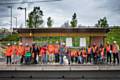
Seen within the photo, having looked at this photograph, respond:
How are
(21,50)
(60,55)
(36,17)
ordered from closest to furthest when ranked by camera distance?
(60,55) < (21,50) < (36,17)

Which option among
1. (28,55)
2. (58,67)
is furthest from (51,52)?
(58,67)

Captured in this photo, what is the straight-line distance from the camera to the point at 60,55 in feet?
88.7

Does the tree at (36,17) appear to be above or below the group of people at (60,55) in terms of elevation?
above

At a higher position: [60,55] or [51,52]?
[51,52]

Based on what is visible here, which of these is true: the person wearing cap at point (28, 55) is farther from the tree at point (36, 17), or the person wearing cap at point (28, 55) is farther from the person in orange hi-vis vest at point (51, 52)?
the tree at point (36, 17)

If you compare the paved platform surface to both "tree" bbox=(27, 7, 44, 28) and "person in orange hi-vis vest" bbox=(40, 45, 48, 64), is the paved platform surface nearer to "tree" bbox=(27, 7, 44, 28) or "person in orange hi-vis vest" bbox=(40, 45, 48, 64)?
"person in orange hi-vis vest" bbox=(40, 45, 48, 64)

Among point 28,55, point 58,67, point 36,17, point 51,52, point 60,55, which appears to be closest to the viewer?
point 58,67

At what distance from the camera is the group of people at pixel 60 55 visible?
27.0 metres

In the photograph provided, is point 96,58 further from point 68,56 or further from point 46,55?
point 46,55

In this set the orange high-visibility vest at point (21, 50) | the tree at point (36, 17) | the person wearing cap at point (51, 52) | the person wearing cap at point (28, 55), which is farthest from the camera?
the tree at point (36, 17)

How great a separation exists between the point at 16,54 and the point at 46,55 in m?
2.61

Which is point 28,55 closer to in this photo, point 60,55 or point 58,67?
point 60,55

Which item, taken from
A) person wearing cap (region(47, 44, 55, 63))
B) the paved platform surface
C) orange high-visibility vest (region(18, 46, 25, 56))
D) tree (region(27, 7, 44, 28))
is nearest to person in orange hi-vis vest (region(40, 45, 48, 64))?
person wearing cap (region(47, 44, 55, 63))

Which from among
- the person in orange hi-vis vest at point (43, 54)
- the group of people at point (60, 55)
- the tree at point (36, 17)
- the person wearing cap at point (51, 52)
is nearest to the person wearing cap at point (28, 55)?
the group of people at point (60, 55)
